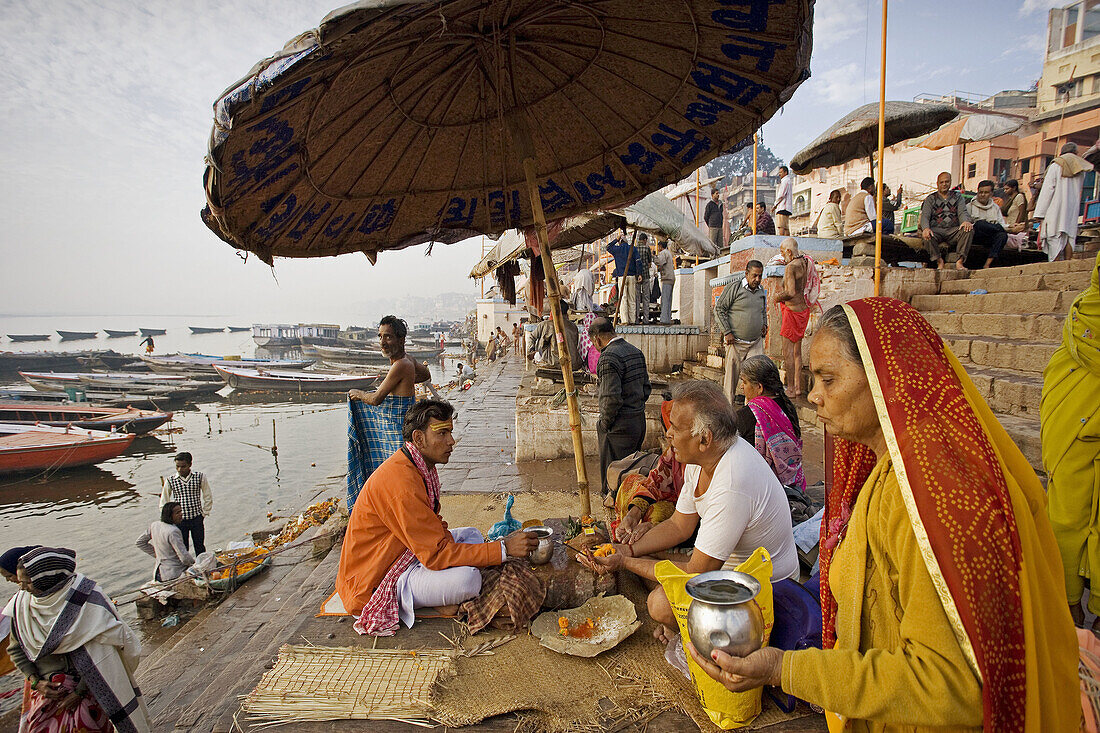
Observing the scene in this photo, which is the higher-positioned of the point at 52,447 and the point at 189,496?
the point at 189,496

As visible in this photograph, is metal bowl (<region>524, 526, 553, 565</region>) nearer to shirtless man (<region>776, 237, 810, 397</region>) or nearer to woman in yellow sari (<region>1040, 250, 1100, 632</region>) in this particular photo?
woman in yellow sari (<region>1040, 250, 1100, 632</region>)

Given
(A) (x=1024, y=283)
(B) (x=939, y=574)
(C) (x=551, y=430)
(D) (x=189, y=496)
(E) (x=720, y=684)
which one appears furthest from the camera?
(D) (x=189, y=496)

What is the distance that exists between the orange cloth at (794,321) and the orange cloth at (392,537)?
4745 millimetres

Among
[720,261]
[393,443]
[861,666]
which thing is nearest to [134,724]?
[393,443]

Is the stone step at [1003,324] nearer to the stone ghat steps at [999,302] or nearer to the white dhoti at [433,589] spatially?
the stone ghat steps at [999,302]

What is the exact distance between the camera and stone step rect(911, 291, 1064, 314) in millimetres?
5527

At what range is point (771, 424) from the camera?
11.2 feet

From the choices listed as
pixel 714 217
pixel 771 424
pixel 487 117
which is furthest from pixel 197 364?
pixel 771 424

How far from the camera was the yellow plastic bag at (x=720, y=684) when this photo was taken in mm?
1899

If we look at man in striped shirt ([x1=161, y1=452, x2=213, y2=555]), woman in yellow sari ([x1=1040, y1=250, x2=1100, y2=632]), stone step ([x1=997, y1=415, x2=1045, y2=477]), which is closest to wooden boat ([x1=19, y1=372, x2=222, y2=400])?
man in striped shirt ([x1=161, y1=452, x2=213, y2=555])

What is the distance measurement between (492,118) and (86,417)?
87.4 feet

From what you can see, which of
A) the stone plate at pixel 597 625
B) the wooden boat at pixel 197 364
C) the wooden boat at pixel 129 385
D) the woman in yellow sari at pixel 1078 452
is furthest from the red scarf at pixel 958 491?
the wooden boat at pixel 197 364

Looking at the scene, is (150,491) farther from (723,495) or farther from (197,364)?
(197,364)

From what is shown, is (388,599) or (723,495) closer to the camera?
(723,495)
